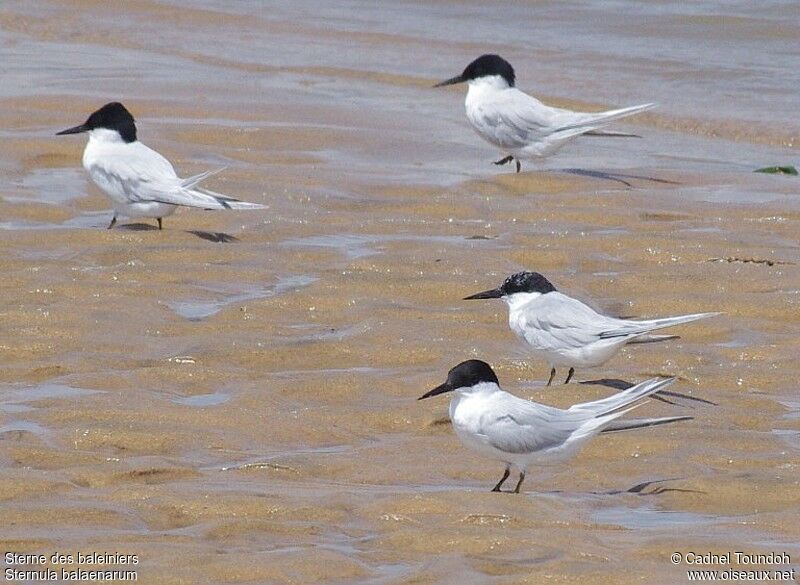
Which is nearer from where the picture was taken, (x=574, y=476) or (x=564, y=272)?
(x=574, y=476)

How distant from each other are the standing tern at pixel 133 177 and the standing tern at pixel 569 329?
8.48 feet

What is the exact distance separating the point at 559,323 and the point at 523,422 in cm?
105

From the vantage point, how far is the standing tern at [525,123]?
10414 millimetres

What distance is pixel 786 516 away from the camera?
437 cm

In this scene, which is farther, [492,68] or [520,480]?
[492,68]

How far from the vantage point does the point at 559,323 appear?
5.80 metres

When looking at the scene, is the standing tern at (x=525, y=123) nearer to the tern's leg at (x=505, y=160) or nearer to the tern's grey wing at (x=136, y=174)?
the tern's leg at (x=505, y=160)

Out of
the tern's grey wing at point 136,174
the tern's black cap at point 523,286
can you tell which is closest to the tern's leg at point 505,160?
the tern's grey wing at point 136,174

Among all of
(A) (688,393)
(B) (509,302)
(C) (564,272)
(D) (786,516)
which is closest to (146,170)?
(C) (564,272)

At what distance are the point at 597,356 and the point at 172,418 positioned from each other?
62.7 inches

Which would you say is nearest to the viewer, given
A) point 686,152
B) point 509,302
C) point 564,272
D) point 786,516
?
point 786,516

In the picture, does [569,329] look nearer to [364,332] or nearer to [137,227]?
[364,332]

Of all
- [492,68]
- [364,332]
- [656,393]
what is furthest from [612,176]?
[656,393]

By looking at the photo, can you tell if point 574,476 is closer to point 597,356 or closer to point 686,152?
point 597,356
